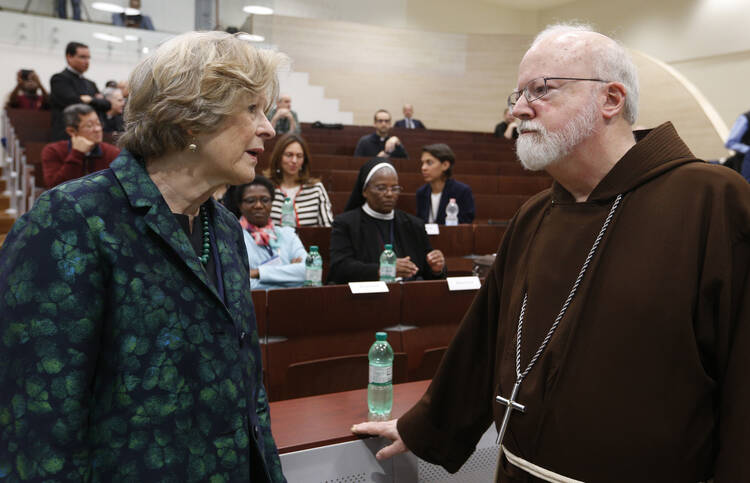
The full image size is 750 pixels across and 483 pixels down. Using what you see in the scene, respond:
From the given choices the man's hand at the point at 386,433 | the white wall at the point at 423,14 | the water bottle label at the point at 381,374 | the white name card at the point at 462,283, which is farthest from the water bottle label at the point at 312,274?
the white wall at the point at 423,14

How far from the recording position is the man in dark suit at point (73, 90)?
18.8ft

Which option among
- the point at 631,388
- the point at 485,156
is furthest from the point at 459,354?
the point at 485,156

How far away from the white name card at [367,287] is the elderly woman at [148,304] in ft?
5.43

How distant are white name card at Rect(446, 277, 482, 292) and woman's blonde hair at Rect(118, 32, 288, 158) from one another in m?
2.10

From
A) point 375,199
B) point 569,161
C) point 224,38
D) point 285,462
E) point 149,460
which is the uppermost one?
point 224,38

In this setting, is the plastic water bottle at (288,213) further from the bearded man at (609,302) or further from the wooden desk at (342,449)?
the bearded man at (609,302)

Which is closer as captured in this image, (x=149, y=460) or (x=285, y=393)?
(x=149, y=460)

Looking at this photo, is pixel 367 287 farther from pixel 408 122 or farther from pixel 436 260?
pixel 408 122

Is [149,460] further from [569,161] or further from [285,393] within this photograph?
[285,393]

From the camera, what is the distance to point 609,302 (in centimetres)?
121

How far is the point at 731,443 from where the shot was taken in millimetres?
1090

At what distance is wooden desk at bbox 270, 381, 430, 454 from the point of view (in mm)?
1542

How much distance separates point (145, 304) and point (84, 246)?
130 mm

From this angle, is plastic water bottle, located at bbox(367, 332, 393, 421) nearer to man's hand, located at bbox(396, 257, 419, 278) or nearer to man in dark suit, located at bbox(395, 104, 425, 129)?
man's hand, located at bbox(396, 257, 419, 278)
